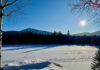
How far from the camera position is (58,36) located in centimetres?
6519

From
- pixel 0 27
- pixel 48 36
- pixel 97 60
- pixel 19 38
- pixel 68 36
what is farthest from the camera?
pixel 68 36

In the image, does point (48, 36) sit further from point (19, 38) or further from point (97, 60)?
point (97, 60)

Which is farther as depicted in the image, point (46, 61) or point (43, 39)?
point (43, 39)

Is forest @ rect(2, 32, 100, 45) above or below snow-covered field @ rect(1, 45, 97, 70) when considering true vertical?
above

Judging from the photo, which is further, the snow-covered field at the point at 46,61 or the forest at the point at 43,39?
the forest at the point at 43,39

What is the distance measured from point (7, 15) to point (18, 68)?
3003mm

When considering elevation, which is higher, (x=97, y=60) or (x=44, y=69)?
(x=97, y=60)

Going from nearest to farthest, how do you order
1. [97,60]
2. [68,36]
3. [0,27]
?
[0,27]
[97,60]
[68,36]

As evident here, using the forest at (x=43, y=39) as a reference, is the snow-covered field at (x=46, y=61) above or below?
below

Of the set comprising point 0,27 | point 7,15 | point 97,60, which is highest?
point 7,15

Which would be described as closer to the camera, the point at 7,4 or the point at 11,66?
the point at 7,4

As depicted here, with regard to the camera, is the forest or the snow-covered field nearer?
the snow-covered field

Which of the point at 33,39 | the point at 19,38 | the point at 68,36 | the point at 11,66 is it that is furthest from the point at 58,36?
the point at 11,66

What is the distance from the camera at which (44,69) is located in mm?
10258
